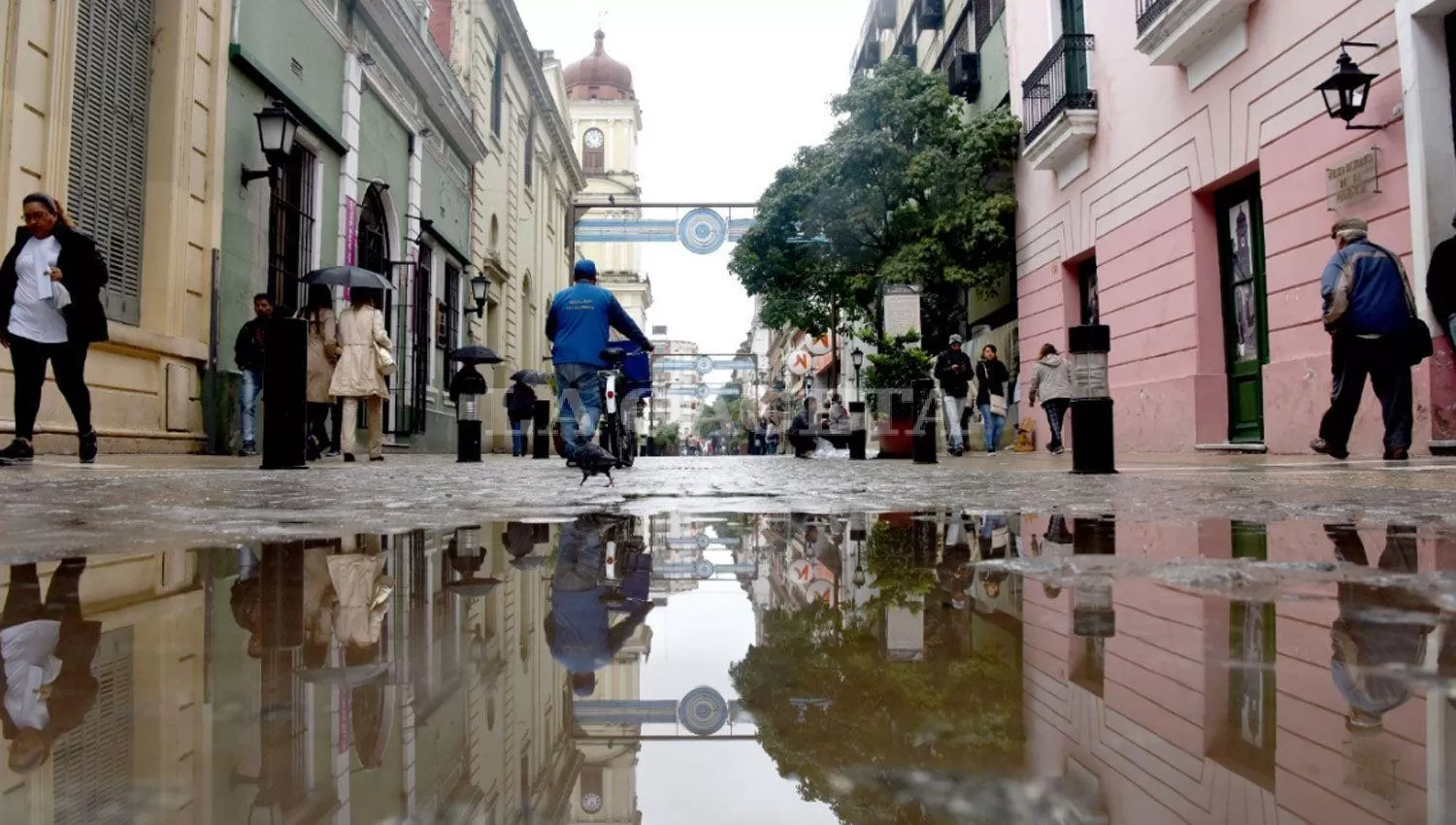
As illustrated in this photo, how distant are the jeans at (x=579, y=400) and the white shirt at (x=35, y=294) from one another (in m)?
3.18

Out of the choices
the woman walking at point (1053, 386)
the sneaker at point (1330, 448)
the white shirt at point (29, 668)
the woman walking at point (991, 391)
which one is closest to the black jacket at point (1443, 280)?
the sneaker at point (1330, 448)

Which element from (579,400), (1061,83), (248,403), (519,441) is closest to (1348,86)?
(579,400)

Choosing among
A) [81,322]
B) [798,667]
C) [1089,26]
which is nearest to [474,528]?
[798,667]

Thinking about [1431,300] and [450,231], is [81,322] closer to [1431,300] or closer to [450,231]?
[1431,300]

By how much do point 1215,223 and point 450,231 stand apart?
13693 mm

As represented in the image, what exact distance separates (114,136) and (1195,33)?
34.1 feet

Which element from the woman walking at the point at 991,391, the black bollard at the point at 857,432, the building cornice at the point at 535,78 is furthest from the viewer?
the building cornice at the point at 535,78

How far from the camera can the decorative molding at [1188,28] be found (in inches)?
368

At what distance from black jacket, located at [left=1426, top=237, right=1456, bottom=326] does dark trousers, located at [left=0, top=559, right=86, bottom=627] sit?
7802 millimetres

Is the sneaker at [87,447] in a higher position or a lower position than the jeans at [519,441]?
lower

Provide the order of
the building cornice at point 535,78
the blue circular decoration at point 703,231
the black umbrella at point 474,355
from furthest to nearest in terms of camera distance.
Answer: the blue circular decoration at point 703,231
the building cornice at point 535,78
the black umbrella at point 474,355

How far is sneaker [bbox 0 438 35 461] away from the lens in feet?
19.1

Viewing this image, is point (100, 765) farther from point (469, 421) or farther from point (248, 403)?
point (469, 421)

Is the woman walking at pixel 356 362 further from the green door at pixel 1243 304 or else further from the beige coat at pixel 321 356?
the green door at pixel 1243 304
